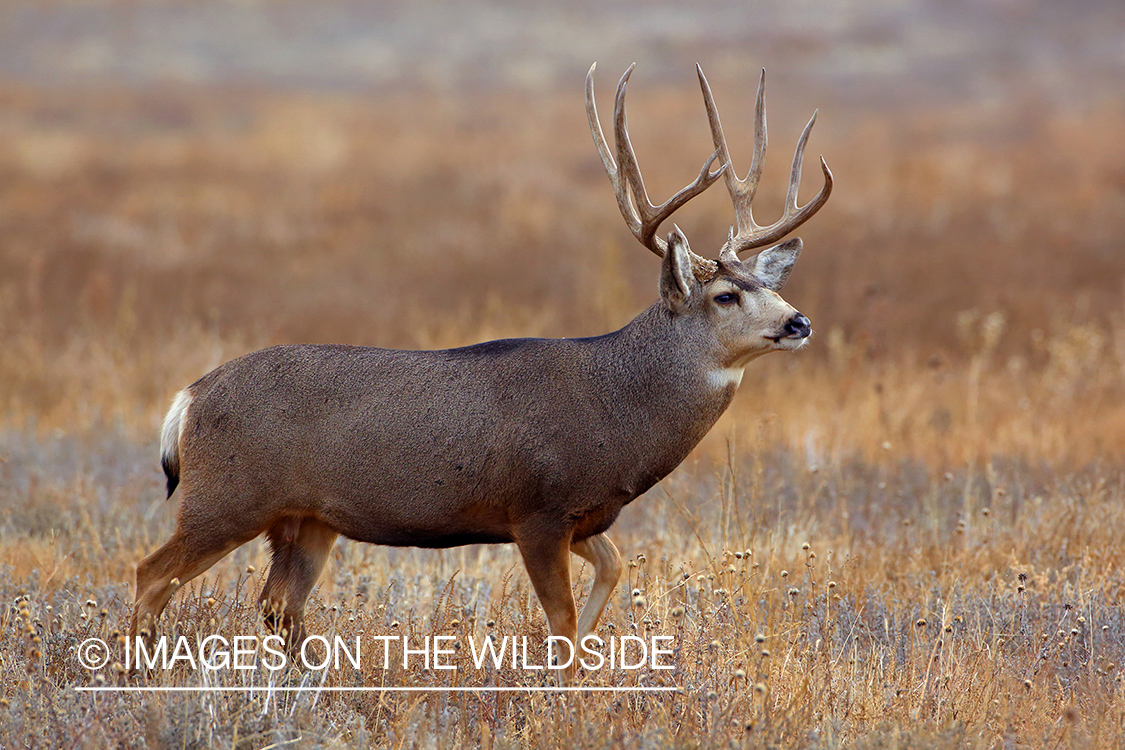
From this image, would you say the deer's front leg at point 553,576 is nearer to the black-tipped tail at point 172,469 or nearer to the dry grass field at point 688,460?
the dry grass field at point 688,460

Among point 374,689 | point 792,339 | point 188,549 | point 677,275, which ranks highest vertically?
point 677,275

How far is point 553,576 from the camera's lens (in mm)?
4902

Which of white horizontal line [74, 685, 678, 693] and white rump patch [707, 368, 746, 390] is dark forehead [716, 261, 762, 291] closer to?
white rump patch [707, 368, 746, 390]

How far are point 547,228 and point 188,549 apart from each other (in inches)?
542

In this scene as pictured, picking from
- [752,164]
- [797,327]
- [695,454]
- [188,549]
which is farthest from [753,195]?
[695,454]

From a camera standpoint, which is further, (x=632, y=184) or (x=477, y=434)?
(x=632, y=184)

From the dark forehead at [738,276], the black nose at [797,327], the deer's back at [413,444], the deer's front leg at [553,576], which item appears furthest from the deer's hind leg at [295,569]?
the black nose at [797,327]

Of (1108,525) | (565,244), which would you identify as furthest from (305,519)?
(565,244)

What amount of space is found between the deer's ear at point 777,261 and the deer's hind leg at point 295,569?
2.27 meters

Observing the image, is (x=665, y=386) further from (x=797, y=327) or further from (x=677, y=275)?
(x=797, y=327)

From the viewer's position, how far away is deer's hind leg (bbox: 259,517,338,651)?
5441mm

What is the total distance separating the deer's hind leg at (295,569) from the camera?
544 cm

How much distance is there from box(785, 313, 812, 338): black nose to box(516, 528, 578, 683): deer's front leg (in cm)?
122

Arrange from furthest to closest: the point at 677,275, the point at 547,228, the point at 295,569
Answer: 1. the point at 547,228
2. the point at 295,569
3. the point at 677,275
